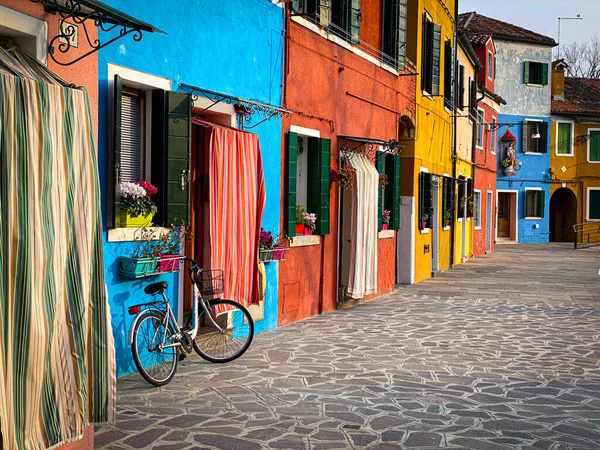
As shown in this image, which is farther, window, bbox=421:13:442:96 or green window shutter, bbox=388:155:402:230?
A: window, bbox=421:13:442:96

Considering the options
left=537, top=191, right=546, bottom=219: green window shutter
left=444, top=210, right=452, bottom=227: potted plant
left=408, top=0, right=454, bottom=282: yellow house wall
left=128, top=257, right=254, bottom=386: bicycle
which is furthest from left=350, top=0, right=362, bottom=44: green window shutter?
left=537, top=191, right=546, bottom=219: green window shutter

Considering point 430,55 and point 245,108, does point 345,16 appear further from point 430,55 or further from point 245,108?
point 430,55

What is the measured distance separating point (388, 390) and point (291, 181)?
468 centimetres

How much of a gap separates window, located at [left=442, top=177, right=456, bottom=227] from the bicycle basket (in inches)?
607

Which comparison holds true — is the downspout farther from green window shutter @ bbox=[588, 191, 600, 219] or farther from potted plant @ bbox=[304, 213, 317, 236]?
green window shutter @ bbox=[588, 191, 600, 219]

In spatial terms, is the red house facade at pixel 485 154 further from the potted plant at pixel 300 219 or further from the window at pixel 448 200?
the potted plant at pixel 300 219

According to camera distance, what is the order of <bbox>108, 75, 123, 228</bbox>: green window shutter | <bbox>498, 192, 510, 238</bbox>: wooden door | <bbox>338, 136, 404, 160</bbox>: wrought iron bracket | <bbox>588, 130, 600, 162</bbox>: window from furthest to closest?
1. <bbox>588, 130, 600, 162</bbox>: window
2. <bbox>498, 192, 510, 238</bbox>: wooden door
3. <bbox>338, 136, 404, 160</bbox>: wrought iron bracket
4. <bbox>108, 75, 123, 228</bbox>: green window shutter

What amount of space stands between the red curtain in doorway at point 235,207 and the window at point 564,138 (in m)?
34.3

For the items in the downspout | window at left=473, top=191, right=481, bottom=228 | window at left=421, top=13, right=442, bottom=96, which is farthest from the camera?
window at left=473, top=191, right=481, bottom=228

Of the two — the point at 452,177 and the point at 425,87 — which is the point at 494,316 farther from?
the point at 452,177

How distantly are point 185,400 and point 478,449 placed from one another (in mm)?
2564

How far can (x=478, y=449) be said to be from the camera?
19.6 ft

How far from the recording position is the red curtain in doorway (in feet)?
30.7

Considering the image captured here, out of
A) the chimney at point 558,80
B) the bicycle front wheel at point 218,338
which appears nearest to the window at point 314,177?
the bicycle front wheel at point 218,338
